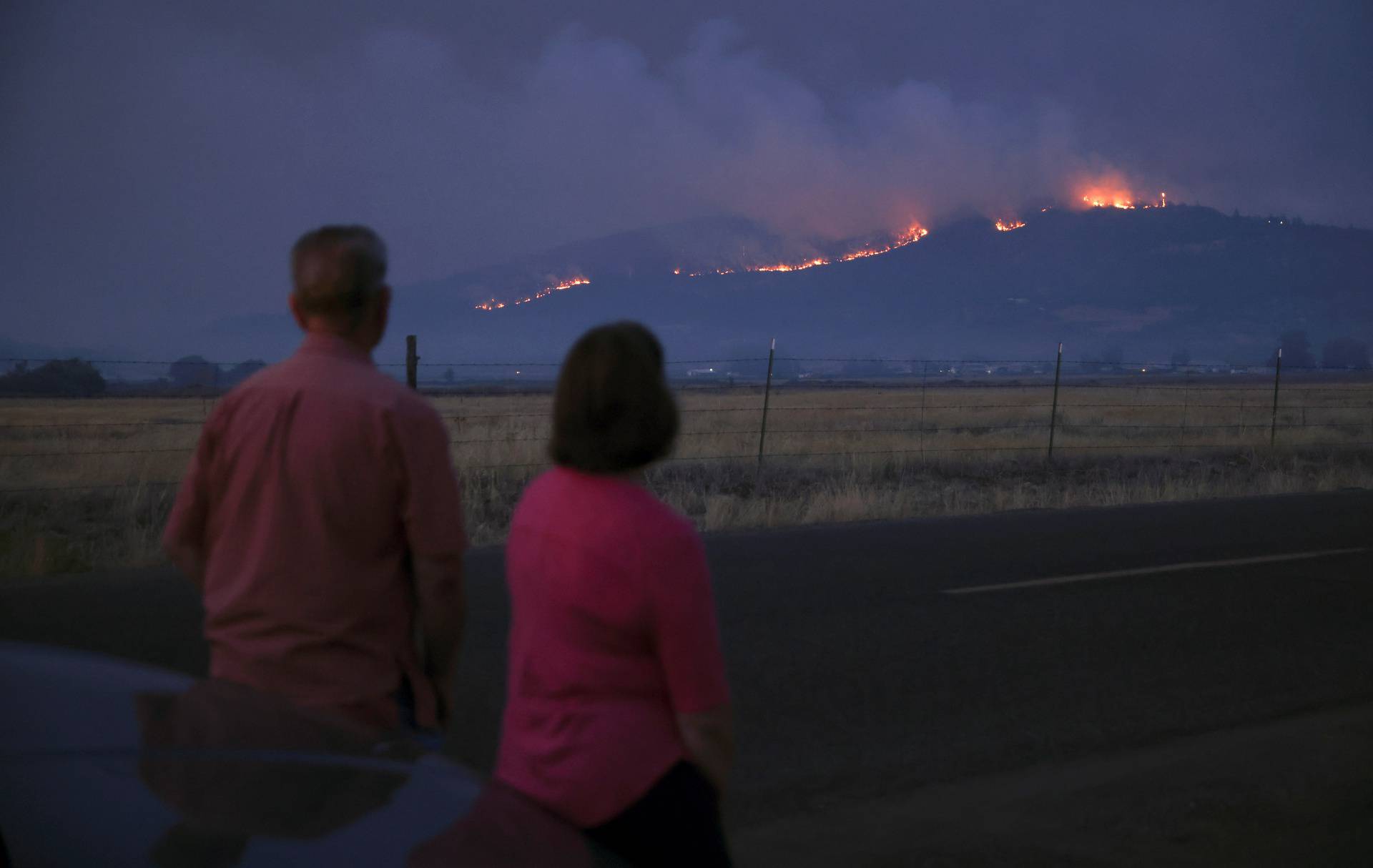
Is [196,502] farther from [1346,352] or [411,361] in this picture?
[1346,352]

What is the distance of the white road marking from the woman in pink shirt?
6.05 meters

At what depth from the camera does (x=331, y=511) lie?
2369 millimetres

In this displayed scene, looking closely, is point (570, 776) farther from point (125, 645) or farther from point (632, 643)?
point (125, 645)

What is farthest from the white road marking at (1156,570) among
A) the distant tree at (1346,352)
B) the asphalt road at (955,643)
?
the distant tree at (1346,352)

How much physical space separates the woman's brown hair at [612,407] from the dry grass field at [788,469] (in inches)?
85.3

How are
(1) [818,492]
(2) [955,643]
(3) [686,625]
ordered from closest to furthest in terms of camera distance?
(3) [686,625]
(2) [955,643]
(1) [818,492]

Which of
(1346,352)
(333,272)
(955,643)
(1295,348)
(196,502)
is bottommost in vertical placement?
(955,643)

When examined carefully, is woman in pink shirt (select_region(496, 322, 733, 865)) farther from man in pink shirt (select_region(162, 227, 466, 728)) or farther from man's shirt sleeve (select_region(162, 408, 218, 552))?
man's shirt sleeve (select_region(162, 408, 218, 552))

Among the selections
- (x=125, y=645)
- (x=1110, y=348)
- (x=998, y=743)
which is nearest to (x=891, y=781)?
(x=998, y=743)

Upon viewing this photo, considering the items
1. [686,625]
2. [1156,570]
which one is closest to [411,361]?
[1156,570]

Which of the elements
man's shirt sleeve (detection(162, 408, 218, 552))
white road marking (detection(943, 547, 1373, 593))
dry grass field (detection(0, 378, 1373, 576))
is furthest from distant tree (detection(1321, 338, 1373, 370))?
man's shirt sleeve (detection(162, 408, 218, 552))

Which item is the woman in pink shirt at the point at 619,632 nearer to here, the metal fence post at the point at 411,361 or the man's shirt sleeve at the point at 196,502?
the man's shirt sleeve at the point at 196,502

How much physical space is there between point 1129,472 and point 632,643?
17.5 m

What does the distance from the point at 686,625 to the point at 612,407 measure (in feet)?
1.32
